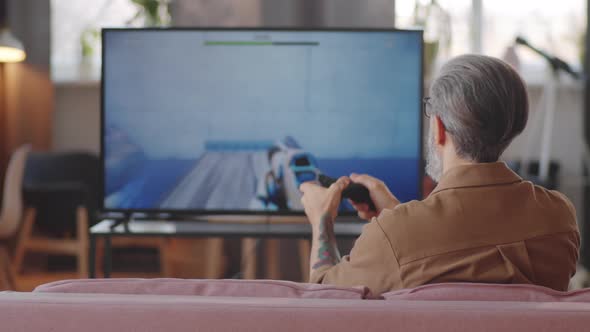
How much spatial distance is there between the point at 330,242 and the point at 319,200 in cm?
28

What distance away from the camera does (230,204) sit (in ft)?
8.07

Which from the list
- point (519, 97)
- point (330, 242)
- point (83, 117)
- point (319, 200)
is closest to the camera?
point (519, 97)

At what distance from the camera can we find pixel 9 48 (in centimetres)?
421

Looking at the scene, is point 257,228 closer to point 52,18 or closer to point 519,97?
point 519,97

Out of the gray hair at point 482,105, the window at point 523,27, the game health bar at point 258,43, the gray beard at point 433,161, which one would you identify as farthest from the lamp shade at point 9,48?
the gray hair at point 482,105

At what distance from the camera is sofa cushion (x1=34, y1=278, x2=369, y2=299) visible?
1043mm

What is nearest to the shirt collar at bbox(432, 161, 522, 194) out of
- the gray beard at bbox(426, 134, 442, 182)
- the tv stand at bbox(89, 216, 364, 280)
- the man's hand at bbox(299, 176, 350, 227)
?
the gray beard at bbox(426, 134, 442, 182)

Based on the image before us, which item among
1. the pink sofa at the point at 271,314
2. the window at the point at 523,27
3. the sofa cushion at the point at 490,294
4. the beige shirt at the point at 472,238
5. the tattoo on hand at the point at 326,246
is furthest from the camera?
the window at the point at 523,27

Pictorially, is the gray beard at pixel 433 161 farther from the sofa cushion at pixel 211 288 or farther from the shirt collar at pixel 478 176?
the sofa cushion at pixel 211 288

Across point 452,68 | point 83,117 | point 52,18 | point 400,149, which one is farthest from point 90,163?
point 452,68

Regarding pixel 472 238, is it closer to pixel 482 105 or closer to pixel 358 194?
pixel 482 105

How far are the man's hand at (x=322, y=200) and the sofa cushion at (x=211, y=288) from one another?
686 mm

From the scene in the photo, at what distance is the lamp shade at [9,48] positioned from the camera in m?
4.18

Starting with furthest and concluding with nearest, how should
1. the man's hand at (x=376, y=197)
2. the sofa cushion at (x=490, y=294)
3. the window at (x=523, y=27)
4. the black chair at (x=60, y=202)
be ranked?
the window at (x=523, y=27)
the black chair at (x=60, y=202)
the man's hand at (x=376, y=197)
the sofa cushion at (x=490, y=294)
